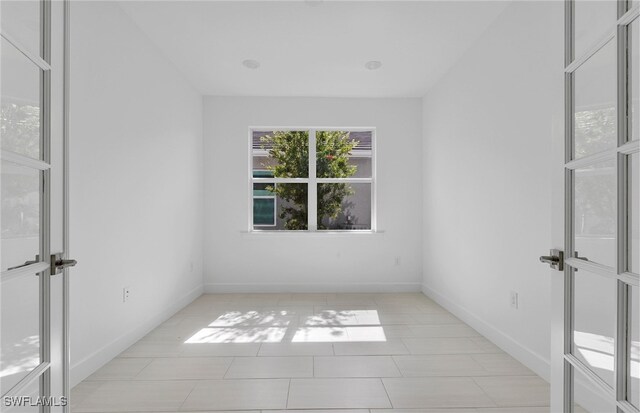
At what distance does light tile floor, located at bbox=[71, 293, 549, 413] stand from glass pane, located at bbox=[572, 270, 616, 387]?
991 millimetres

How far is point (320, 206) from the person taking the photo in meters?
5.11

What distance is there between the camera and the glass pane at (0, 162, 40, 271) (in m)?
1.17

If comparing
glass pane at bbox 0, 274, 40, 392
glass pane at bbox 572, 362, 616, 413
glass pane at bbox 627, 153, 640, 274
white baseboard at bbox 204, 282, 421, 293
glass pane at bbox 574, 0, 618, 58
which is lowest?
white baseboard at bbox 204, 282, 421, 293

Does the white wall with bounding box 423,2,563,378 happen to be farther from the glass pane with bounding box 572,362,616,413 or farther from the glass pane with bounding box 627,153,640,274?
the glass pane with bounding box 572,362,616,413

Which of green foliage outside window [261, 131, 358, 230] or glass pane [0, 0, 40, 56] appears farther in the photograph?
green foliage outside window [261, 131, 358, 230]

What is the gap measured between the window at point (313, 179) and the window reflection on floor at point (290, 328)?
1.47m

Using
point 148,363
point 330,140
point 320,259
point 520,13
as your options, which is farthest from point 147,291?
point 520,13

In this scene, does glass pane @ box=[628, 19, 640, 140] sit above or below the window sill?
above

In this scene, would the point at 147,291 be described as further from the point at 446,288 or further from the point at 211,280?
the point at 446,288

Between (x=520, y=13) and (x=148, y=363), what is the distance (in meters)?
3.59

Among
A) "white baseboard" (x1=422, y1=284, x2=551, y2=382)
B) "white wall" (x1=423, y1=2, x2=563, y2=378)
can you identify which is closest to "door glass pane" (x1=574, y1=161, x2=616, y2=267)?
"white wall" (x1=423, y1=2, x2=563, y2=378)

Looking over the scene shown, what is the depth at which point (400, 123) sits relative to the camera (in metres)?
4.97

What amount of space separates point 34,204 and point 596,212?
1.79 meters

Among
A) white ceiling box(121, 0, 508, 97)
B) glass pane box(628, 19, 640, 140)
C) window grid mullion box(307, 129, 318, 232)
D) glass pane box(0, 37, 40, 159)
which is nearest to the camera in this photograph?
glass pane box(628, 19, 640, 140)
